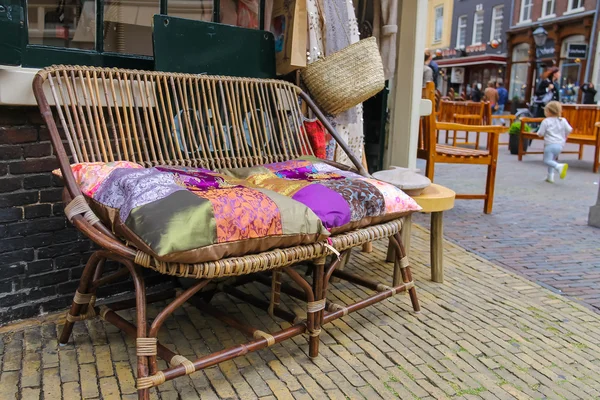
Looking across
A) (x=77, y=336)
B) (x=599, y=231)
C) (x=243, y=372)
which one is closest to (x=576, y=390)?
(x=243, y=372)

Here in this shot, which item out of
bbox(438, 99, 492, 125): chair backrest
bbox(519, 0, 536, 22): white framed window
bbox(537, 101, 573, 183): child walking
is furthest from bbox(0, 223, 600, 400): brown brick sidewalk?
bbox(519, 0, 536, 22): white framed window

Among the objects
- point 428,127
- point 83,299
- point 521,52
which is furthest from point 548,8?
point 83,299

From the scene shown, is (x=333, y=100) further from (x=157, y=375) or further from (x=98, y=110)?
(x=157, y=375)

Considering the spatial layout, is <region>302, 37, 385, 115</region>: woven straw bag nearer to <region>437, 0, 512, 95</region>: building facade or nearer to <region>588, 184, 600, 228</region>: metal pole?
<region>588, 184, 600, 228</region>: metal pole

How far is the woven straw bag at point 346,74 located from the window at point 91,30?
72 centimetres

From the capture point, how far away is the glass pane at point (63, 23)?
8.75 ft

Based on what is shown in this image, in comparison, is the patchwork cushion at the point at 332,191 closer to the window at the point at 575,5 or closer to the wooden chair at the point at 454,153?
the wooden chair at the point at 454,153

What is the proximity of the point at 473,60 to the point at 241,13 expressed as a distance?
92.3 feet

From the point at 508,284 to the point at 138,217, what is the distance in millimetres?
2690

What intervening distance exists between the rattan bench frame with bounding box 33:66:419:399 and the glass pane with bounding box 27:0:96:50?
31 centimetres

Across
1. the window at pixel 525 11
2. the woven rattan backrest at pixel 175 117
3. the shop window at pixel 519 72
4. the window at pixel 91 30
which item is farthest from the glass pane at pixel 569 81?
the window at pixel 91 30

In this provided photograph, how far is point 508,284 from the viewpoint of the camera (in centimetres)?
357

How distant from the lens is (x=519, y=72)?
2673 cm

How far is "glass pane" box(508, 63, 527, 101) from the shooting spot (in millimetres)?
26172
